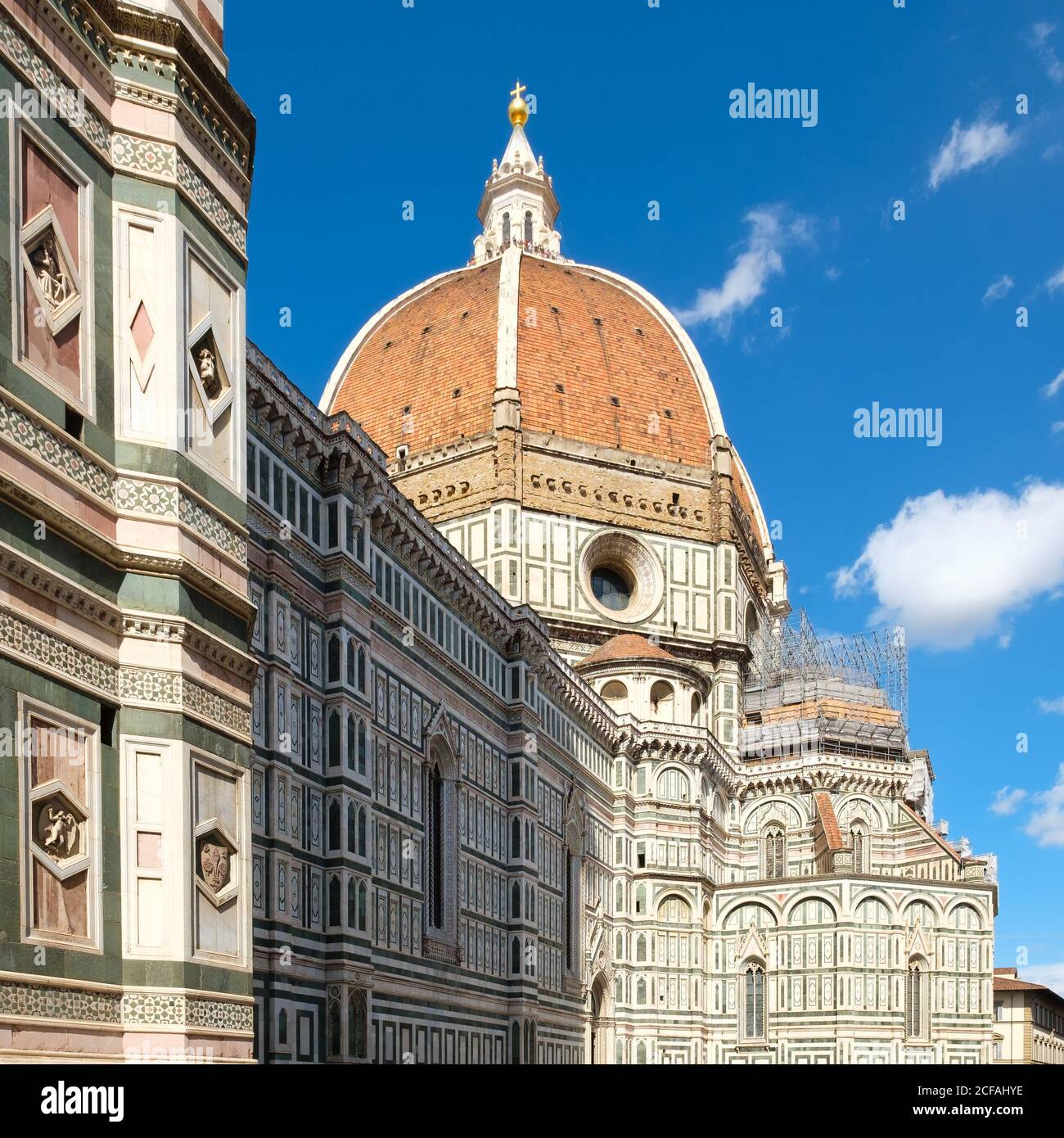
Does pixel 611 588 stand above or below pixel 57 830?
above

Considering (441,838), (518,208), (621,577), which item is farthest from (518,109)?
(441,838)

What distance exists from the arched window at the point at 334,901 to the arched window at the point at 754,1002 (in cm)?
3407

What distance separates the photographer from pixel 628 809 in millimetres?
63594

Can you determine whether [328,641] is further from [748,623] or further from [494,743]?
[748,623]

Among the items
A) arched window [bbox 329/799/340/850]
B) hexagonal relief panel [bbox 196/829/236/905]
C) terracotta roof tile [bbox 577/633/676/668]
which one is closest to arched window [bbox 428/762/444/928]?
arched window [bbox 329/799/340/850]

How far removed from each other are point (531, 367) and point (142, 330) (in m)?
64.7

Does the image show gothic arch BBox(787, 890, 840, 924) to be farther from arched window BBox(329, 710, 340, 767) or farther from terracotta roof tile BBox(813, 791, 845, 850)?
arched window BBox(329, 710, 340, 767)

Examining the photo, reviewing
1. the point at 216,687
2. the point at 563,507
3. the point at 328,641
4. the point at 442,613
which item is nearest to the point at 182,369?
the point at 216,687

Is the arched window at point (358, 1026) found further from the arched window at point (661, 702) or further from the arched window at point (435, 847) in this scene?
the arched window at point (661, 702)

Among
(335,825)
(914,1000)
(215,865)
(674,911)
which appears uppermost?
(215,865)

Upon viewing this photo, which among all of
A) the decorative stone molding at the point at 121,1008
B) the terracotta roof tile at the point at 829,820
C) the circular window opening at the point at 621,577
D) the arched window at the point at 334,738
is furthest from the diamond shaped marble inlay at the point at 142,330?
the terracotta roof tile at the point at 829,820

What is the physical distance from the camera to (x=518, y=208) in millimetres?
96125

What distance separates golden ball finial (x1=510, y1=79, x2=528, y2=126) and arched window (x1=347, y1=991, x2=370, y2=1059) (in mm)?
74803

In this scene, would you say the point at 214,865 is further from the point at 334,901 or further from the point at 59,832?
the point at 334,901
